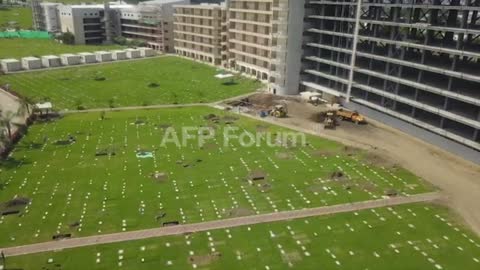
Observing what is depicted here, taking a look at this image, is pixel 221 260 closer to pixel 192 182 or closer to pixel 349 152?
pixel 192 182

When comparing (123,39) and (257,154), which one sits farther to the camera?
(123,39)

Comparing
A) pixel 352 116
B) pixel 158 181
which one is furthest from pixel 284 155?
pixel 352 116

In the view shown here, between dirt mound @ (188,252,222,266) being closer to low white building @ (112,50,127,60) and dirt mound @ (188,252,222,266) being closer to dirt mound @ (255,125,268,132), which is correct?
dirt mound @ (255,125,268,132)

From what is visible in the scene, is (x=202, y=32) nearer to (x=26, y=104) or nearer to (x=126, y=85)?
(x=126, y=85)

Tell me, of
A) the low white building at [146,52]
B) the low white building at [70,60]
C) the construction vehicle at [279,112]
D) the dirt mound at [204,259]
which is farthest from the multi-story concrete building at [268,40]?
the dirt mound at [204,259]

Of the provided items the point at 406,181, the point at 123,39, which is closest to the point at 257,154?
the point at 406,181

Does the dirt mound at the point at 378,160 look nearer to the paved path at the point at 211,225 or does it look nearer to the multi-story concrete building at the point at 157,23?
the paved path at the point at 211,225
